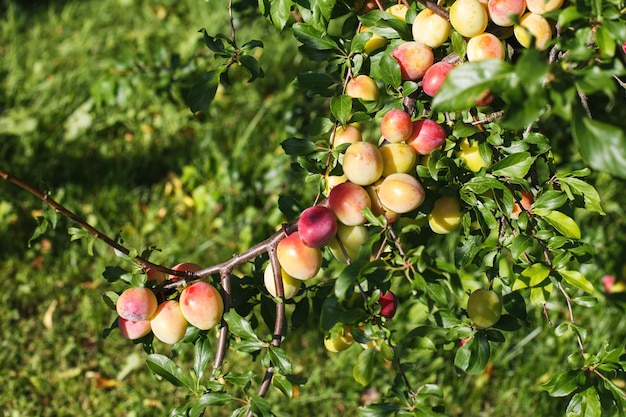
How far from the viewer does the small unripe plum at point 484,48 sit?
1.01 metres

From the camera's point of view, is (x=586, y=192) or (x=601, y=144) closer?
(x=601, y=144)

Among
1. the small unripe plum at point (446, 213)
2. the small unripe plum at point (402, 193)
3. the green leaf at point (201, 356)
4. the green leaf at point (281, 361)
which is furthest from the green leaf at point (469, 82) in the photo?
the green leaf at point (201, 356)

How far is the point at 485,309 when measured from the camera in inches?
43.4

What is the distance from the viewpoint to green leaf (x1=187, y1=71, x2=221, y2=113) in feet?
3.89

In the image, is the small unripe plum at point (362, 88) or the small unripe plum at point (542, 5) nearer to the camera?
the small unripe plum at point (542, 5)

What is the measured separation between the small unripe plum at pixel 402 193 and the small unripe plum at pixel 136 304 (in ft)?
1.37

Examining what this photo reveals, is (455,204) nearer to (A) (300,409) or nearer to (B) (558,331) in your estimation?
(B) (558,331)

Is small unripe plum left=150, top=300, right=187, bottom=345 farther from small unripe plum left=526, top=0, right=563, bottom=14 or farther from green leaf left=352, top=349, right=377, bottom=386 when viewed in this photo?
small unripe plum left=526, top=0, right=563, bottom=14

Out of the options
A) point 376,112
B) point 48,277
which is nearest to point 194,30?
point 48,277

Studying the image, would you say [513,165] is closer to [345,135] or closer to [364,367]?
[345,135]

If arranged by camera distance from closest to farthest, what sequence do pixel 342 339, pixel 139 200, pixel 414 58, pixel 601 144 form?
1. pixel 601 144
2. pixel 414 58
3. pixel 342 339
4. pixel 139 200

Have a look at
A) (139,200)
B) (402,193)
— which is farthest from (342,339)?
(139,200)

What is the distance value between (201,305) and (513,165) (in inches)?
21.6

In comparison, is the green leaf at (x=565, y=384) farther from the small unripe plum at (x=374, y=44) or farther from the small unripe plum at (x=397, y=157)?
the small unripe plum at (x=374, y=44)
